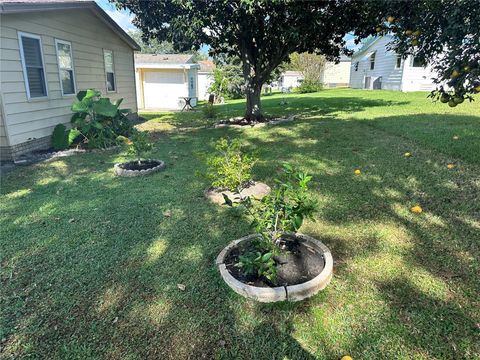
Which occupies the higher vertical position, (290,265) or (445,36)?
(445,36)

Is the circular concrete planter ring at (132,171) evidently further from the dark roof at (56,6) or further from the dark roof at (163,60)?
the dark roof at (163,60)

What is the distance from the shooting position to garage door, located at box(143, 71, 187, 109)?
20000 millimetres

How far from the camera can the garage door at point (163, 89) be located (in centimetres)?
2000

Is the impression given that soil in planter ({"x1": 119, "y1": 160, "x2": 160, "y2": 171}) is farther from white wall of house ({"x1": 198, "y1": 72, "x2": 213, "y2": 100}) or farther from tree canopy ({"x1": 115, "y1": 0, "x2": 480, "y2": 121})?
white wall of house ({"x1": 198, "y1": 72, "x2": 213, "y2": 100})

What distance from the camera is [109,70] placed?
463 inches

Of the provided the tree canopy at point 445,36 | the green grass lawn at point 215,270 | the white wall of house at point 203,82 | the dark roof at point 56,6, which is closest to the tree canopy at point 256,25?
the dark roof at point 56,6

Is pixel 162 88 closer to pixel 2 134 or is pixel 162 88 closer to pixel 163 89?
pixel 163 89

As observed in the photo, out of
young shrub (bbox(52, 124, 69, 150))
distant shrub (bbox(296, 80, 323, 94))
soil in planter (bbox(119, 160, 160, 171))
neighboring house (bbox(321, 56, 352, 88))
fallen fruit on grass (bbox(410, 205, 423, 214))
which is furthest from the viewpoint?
neighboring house (bbox(321, 56, 352, 88))

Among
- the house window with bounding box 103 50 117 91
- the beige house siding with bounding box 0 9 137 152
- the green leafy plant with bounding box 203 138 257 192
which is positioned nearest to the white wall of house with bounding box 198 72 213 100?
the house window with bounding box 103 50 117 91

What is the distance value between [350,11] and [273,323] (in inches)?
384

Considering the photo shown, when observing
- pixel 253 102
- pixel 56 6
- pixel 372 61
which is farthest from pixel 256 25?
pixel 372 61

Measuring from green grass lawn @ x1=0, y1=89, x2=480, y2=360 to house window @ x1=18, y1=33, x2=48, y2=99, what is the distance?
9.02ft

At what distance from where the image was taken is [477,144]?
6055 millimetres

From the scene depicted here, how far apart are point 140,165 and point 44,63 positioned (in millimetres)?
4249
